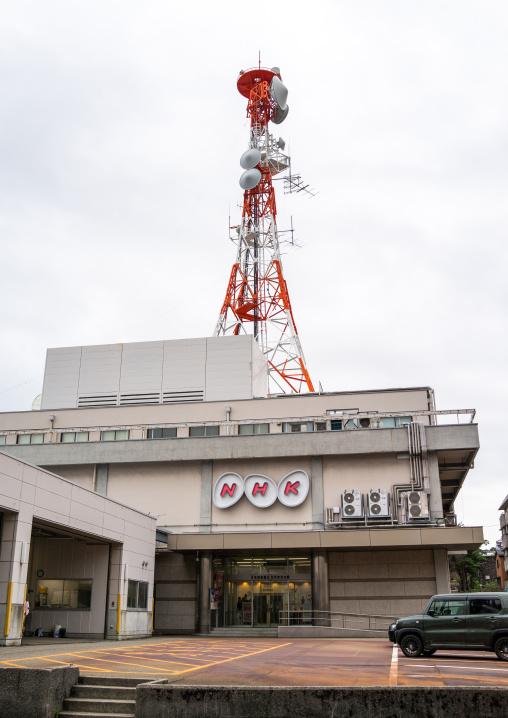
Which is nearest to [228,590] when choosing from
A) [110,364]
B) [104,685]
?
[110,364]

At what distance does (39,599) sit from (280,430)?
14.7 metres

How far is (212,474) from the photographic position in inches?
1457

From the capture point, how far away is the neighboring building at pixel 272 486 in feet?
111

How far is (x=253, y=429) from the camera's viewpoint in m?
38.1

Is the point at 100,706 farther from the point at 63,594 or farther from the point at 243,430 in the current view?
the point at 243,430

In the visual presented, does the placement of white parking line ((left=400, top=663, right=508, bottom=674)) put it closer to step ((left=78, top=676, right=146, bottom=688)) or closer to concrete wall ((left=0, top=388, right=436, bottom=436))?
step ((left=78, top=676, right=146, bottom=688))

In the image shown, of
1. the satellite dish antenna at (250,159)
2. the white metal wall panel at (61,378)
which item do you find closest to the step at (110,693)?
the white metal wall panel at (61,378)

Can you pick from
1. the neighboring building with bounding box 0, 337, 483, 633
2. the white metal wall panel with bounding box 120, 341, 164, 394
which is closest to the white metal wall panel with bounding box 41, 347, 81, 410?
the neighboring building with bounding box 0, 337, 483, 633

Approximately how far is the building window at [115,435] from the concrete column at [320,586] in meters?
12.5

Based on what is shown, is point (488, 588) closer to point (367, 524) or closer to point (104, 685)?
point (367, 524)

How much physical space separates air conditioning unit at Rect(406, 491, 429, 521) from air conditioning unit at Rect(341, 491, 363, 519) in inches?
91.0

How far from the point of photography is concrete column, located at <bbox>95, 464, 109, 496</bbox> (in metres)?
38.0

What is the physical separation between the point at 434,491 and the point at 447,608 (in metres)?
16.3

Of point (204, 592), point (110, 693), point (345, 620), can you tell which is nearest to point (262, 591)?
point (204, 592)
